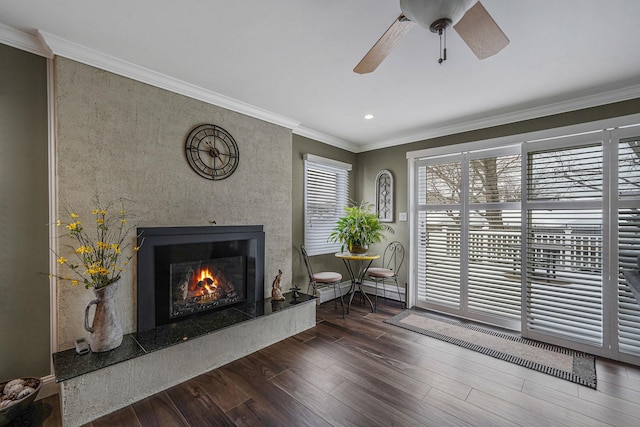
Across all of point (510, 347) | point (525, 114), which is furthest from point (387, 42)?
point (510, 347)

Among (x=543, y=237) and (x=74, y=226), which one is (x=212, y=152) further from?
(x=543, y=237)

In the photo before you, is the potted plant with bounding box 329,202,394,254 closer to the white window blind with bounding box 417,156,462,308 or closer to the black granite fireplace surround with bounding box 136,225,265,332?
the white window blind with bounding box 417,156,462,308

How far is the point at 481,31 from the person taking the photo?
1428 mm

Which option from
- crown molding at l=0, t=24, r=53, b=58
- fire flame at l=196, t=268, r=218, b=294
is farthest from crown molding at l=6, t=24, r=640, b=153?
fire flame at l=196, t=268, r=218, b=294

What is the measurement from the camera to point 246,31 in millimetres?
1909

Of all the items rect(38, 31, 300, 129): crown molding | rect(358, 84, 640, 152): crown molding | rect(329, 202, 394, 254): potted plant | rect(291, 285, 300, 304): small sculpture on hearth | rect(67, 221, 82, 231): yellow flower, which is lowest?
rect(291, 285, 300, 304): small sculpture on hearth

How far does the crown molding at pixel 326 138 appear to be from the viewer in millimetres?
3977

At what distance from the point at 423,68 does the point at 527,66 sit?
2.73 ft

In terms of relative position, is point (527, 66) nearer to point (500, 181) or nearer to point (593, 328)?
point (500, 181)

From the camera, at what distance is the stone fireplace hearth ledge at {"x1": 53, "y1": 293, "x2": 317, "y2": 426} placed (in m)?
1.81

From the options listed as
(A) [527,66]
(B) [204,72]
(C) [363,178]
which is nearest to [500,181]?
(A) [527,66]

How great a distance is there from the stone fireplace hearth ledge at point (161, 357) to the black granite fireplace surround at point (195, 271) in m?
0.14

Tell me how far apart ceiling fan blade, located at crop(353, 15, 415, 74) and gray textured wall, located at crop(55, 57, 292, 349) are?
1.82 meters

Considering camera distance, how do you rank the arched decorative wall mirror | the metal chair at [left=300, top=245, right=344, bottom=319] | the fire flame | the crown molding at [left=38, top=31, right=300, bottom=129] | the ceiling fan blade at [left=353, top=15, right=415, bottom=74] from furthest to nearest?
the arched decorative wall mirror < the metal chair at [left=300, top=245, right=344, bottom=319] < the fire flame < the crown molding at [left=38, top=31, right=300, bottom=129] < the ceiling fan blade at [left=353, top=15, right=415, bottom=74]
